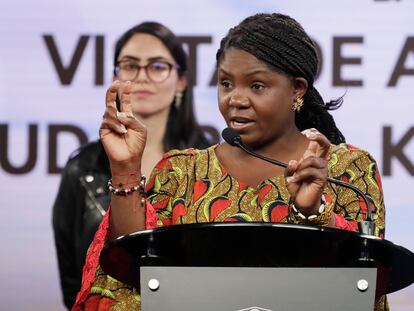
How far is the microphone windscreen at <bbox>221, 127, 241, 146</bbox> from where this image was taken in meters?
2.18

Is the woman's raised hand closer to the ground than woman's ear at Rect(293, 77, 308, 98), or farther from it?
closer to the ground

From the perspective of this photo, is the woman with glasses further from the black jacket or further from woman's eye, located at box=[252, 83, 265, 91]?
woman's eye, located at box=[252, 83, 265, 91]

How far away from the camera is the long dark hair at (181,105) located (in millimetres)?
4172

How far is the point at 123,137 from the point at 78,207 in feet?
6.86

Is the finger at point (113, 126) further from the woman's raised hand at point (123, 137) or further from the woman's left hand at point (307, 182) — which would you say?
the woman's left hand at point (307, 182)

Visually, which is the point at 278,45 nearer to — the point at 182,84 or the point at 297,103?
the point at 297,103

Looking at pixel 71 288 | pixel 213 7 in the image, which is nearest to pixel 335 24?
pixel 213 7

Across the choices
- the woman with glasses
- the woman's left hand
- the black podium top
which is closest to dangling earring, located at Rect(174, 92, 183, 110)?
the woman with glasses

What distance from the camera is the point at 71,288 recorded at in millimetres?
4074

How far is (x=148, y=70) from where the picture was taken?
419 centimetres

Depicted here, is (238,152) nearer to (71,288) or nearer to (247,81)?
(247,81)

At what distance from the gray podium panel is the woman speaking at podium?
1.15 feet

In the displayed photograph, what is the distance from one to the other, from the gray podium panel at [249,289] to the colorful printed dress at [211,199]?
418 mm

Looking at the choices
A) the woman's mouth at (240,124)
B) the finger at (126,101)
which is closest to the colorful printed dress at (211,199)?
A: the woman's mouth at (240,124)
